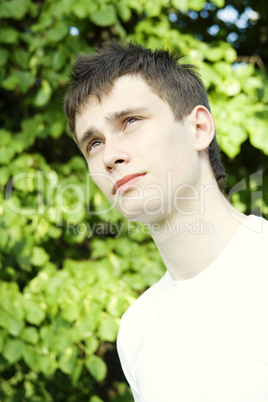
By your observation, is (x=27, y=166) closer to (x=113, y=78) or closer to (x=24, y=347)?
(x=24, y=347)

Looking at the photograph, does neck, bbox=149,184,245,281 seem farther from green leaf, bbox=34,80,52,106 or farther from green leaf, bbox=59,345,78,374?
green leaf, bbox=34,80,52,106

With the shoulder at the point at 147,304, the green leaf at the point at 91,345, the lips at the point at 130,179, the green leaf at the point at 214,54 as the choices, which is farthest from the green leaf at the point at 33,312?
the green leaf at the point at 214,54

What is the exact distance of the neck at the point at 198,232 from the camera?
4.33ft

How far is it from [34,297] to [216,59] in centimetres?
149

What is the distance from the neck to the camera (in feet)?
4.33

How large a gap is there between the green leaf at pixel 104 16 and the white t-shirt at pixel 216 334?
1269 mm

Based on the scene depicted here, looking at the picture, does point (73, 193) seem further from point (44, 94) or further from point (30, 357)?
point (30, 357)

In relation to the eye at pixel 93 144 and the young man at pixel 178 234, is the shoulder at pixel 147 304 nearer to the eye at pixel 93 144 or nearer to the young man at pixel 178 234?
the young man at pixel 178 234

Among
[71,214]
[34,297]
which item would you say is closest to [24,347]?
[34,297]

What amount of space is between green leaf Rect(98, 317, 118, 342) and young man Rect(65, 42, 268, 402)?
2.00 feet

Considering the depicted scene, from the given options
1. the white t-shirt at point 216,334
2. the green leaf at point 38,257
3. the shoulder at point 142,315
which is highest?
the white t-shirt at point 216,334

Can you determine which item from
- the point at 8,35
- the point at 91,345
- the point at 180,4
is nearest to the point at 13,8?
the point at 8,35

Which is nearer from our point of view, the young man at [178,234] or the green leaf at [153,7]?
the young man at [178,234]

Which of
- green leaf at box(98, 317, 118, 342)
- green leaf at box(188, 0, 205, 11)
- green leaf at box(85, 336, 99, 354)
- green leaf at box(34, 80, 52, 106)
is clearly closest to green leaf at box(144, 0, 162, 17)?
green leaf at box(188, 0, 205, 11)
